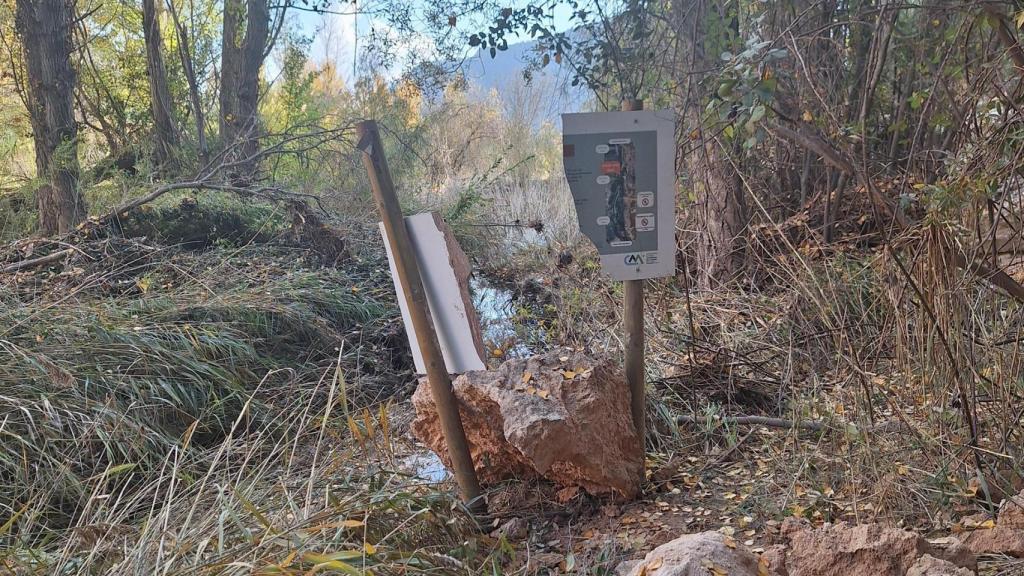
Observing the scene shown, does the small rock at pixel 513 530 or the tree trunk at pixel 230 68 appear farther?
the tree trunk at pixel 230 68

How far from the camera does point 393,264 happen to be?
2553 mm

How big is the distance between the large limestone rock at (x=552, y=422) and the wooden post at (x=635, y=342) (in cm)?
3

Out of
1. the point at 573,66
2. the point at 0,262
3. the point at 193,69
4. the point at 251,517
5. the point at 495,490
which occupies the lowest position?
the point at 495,490

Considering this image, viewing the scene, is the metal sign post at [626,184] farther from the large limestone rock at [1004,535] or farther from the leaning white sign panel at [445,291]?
the large limestone rock at [1004,535]

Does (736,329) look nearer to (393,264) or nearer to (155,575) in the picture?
(393,264)

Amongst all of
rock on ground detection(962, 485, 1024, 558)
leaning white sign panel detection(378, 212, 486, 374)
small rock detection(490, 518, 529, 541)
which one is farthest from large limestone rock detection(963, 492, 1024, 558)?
leaning white sign panel detection(378, 212, 486, 374)

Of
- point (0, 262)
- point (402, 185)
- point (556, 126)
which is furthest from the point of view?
point (556, 126)

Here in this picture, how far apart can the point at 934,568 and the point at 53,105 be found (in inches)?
266

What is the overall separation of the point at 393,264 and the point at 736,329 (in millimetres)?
2457

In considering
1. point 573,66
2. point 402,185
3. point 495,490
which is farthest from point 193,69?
point 495,490

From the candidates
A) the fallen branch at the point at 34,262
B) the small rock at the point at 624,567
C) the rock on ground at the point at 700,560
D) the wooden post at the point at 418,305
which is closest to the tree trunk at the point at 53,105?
the fallen branch at the point at 34,262

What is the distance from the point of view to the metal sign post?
2486 millimetres

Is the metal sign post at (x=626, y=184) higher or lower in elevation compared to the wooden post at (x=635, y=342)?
higher

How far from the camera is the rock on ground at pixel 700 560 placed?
172cm
